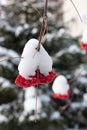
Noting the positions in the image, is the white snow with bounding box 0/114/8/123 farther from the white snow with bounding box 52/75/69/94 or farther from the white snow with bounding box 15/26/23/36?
the white snow with bounding box 52/75/69/94

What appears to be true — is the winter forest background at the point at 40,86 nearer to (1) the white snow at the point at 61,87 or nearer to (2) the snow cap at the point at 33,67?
(1) the white snow at the point at 61,87

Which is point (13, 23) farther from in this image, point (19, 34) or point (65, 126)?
point (65, 126)

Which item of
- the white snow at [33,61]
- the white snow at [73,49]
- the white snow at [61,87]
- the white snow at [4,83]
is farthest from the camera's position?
the white snow at [73,49]

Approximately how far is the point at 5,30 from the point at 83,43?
2813 mm

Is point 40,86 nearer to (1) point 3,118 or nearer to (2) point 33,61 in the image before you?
(1) point 3,118

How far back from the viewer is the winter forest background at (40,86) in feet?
12.2

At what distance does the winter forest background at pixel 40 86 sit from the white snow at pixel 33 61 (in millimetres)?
2656

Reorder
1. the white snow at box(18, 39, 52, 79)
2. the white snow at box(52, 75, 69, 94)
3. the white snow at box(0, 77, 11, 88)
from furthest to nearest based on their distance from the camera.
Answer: the white snow at box(0, 77, 11, 88) < the white snow at box(52, 75, 69, 94) < the white snow at box(18, 39, 52, 79)

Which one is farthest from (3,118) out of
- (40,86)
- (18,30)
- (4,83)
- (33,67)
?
(33,67)

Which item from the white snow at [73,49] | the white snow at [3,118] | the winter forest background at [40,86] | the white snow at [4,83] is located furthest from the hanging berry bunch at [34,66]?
the white snow at [73,49]

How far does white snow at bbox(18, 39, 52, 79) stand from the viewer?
2.83 ft

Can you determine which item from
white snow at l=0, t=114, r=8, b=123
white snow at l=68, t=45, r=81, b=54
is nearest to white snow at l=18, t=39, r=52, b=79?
white snow at l=0, t=114, r=8, b=123

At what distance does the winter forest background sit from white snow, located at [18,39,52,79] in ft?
8.71

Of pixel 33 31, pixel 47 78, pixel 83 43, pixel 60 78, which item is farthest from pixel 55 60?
pixel 47 78
